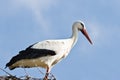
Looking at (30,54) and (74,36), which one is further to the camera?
(74,36)

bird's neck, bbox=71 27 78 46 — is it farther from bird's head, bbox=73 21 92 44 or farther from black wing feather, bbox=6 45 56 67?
black wing feather, bbox=6 45 56 67

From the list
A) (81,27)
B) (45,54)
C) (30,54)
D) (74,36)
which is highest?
(81,27)

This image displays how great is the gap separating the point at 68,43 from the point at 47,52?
667 millimetres

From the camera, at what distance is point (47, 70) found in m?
10.4

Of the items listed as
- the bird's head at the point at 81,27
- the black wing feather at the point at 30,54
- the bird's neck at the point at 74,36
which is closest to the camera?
the black wing feather at the point at 30,54

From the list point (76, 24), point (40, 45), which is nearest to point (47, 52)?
point (40, 45)

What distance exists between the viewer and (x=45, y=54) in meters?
10.5

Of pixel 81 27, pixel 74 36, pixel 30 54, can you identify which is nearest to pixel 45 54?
pixel 30 54

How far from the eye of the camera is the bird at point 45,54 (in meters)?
10.1

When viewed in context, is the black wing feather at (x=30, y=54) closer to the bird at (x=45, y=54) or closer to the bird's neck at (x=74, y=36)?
the bird at (x=45, y=54)

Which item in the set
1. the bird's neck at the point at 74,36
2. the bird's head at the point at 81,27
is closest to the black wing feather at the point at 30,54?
the bird's neck at the point at 74,36

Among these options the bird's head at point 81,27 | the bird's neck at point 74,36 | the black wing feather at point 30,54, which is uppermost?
the bird's head at point 81,27

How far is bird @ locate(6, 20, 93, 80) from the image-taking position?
33.1 ft

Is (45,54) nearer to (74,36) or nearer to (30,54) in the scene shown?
(30,54)
